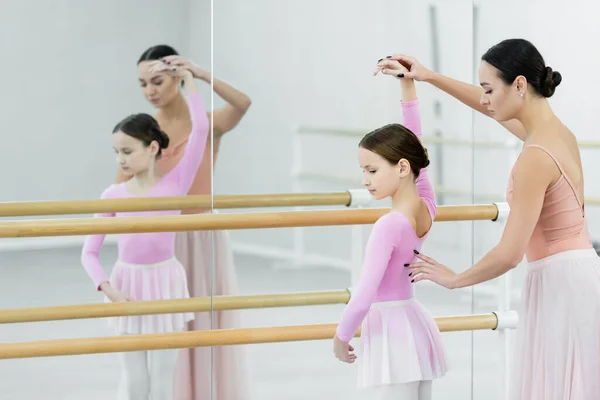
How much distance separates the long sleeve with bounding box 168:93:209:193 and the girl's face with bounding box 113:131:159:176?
0.23ft

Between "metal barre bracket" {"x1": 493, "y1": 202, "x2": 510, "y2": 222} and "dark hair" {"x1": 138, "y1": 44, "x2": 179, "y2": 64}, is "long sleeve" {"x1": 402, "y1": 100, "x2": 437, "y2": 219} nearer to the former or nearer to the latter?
"metal barre bracket" {"x1": 493, "y1": 202, "x2": 510, "y2": 222}

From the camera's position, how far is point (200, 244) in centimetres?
267

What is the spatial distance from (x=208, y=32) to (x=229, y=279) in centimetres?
63

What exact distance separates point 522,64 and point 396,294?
53cm

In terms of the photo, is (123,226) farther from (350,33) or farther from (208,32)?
(350,33)

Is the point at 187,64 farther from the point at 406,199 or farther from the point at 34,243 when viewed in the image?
the point at 406,199

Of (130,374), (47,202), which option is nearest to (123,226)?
(47,202)

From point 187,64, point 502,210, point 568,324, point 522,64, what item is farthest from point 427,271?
point 187,64

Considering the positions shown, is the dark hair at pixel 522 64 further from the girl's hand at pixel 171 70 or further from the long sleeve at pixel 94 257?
the long sleeve at pixel 94 257

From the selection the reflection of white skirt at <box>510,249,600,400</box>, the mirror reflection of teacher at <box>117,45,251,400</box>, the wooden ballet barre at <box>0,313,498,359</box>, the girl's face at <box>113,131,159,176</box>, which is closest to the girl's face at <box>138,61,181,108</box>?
the mirror reflection of teacher at <box>117,45,251,400</box>

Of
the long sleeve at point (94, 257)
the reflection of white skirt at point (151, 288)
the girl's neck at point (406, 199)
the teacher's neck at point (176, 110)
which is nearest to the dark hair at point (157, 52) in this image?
the teacher's neck at point (176, 110)

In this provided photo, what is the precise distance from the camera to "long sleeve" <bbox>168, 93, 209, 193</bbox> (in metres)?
2.60

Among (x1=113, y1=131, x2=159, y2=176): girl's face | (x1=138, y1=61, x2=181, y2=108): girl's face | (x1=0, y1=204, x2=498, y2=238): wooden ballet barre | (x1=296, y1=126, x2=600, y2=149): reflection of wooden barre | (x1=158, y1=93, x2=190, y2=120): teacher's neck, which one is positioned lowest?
(x1=0, y1=204, x2=498, y2=238): wooden ballet barre

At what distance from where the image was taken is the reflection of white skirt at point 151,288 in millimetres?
2590
